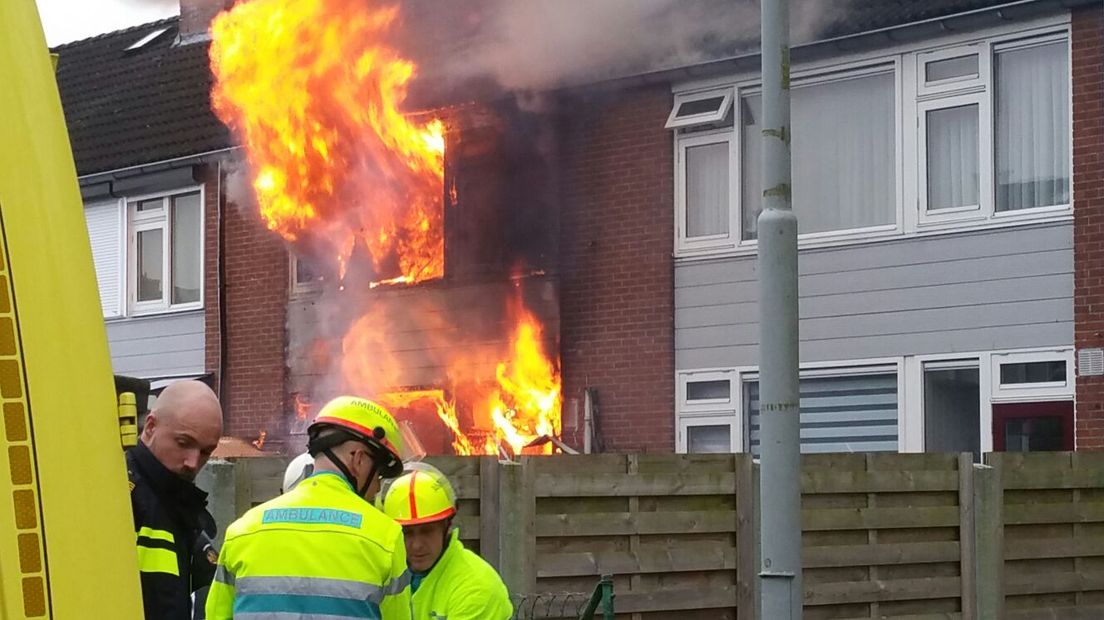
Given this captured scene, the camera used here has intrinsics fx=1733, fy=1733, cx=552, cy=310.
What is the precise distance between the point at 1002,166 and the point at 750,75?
2677mm

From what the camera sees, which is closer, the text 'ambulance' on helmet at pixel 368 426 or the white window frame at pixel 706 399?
the text 'ambulance' on helmet at pixel 368 426

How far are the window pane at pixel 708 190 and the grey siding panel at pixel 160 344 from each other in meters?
7.25

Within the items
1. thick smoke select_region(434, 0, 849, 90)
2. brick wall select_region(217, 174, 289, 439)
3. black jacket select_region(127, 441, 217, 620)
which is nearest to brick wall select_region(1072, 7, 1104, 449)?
thick smoke select_region(434, 0, 849, 90)

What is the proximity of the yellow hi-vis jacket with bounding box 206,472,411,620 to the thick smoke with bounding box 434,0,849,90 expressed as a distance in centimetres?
1231

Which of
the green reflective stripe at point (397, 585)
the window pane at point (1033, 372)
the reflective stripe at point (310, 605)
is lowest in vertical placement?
the reflective stripe at point (310, 605)

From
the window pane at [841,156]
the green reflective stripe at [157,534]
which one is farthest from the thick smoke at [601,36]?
the green reflective stripe at [157,534]

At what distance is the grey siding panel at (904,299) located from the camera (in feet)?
48.6

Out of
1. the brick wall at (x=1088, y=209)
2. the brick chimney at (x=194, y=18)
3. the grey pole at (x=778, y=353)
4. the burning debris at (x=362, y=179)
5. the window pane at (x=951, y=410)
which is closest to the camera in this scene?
the grey pole at (x=778, y=353)

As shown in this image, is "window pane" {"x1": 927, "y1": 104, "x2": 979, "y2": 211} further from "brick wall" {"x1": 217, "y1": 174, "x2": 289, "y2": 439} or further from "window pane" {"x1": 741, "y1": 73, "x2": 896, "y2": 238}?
"brick wall" {"x1": 217, "y1": 174, "x2": 289, "y2": 439}

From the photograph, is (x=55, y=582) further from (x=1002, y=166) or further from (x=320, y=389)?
(x=320, y=389)

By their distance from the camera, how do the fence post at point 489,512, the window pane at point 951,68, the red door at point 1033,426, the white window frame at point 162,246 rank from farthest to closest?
1. the white window frame at point 162,246
2. the window pane at point 951,68
3. the red door at point 1033,426
4. the fence post at point 489,512

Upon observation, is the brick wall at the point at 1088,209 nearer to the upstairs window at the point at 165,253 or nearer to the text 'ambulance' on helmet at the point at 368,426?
the text 'ambulance' on helmet at the point at 368,426

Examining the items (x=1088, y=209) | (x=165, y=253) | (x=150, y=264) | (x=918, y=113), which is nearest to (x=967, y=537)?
(x=1088, y=209)

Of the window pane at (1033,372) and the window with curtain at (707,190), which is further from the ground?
the window with curtain at (707,190)
